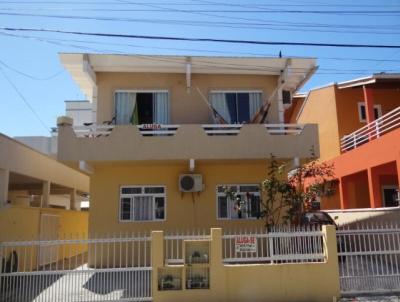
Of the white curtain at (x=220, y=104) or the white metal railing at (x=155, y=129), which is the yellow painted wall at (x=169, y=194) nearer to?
the white metal railing at (x=155, y=129)

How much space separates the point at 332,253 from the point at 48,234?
37.2 feet

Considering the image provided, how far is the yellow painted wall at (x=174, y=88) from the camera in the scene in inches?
584

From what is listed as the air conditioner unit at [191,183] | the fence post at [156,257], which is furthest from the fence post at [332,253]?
the air conditioner unit at [191,183]

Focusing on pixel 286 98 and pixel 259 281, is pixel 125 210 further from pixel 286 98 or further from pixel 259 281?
pixel 286 98

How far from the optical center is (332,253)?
969cm

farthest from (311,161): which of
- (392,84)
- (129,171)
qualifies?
(392,84)

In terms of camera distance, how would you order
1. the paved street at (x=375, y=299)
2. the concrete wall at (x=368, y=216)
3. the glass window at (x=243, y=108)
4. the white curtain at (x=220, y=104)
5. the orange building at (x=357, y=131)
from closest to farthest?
the paved street at (x=375, y=299), the concrete wall at (x=368, y=216), the white curtain at (x=220, y=104), the glass window at (x=243, y=108), the orange building at (x=357, y=131)

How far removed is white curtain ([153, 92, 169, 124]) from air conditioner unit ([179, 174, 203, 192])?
2110mm

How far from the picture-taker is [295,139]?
525 inches

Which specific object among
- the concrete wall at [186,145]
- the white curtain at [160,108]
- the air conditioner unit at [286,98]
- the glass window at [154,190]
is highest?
the air conditioner unit at [286,98]

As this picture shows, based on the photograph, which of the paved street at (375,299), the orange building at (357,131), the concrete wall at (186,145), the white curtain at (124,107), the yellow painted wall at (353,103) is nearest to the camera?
the paved street at (375,299)

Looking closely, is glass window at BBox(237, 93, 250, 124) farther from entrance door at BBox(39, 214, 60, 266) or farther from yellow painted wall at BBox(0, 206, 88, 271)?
entrance door at BBox(39, 214, 60, 266)

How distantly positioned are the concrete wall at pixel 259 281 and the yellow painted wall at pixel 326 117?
12.3 meters

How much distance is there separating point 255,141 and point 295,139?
1.20 metres
